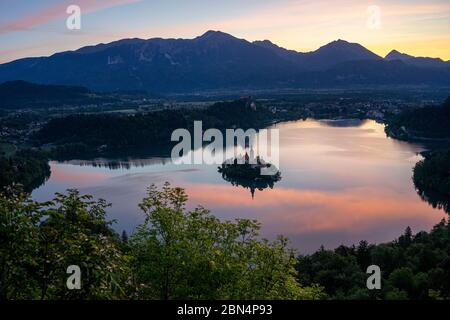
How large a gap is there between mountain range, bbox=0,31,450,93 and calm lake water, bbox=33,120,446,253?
11315 cm

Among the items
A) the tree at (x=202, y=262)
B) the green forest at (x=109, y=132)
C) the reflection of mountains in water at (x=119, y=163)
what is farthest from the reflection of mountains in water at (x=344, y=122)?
the tree at (x=202, y=262)

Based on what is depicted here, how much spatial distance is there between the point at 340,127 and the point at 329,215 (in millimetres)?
38111

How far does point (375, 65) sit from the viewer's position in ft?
540

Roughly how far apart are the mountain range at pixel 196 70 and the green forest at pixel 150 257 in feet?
460

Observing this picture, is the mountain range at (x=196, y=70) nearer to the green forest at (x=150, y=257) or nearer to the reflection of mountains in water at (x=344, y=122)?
the reflection of mountains in water at (x=344, y=122)

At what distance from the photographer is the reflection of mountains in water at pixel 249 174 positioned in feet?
94.1

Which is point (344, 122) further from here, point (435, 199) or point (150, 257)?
point (150, 257)

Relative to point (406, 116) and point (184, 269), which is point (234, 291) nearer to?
point (184, 269)

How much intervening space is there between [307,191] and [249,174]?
15.6 feet

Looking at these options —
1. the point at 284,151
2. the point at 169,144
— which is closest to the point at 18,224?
the point at 284,151

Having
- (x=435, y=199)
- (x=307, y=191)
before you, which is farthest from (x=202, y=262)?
(x=435, y=199)

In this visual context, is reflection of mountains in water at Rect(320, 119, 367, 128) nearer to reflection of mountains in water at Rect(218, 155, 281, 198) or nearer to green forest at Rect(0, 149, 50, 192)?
reflection of mountains in water at Rect(218, 155, 281, 198)

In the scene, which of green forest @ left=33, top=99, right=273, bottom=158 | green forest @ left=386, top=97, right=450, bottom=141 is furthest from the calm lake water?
green forest @ left=33, top=99, right=273, bottom=158

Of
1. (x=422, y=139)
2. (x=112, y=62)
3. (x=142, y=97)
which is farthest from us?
(x=112, y=62)
